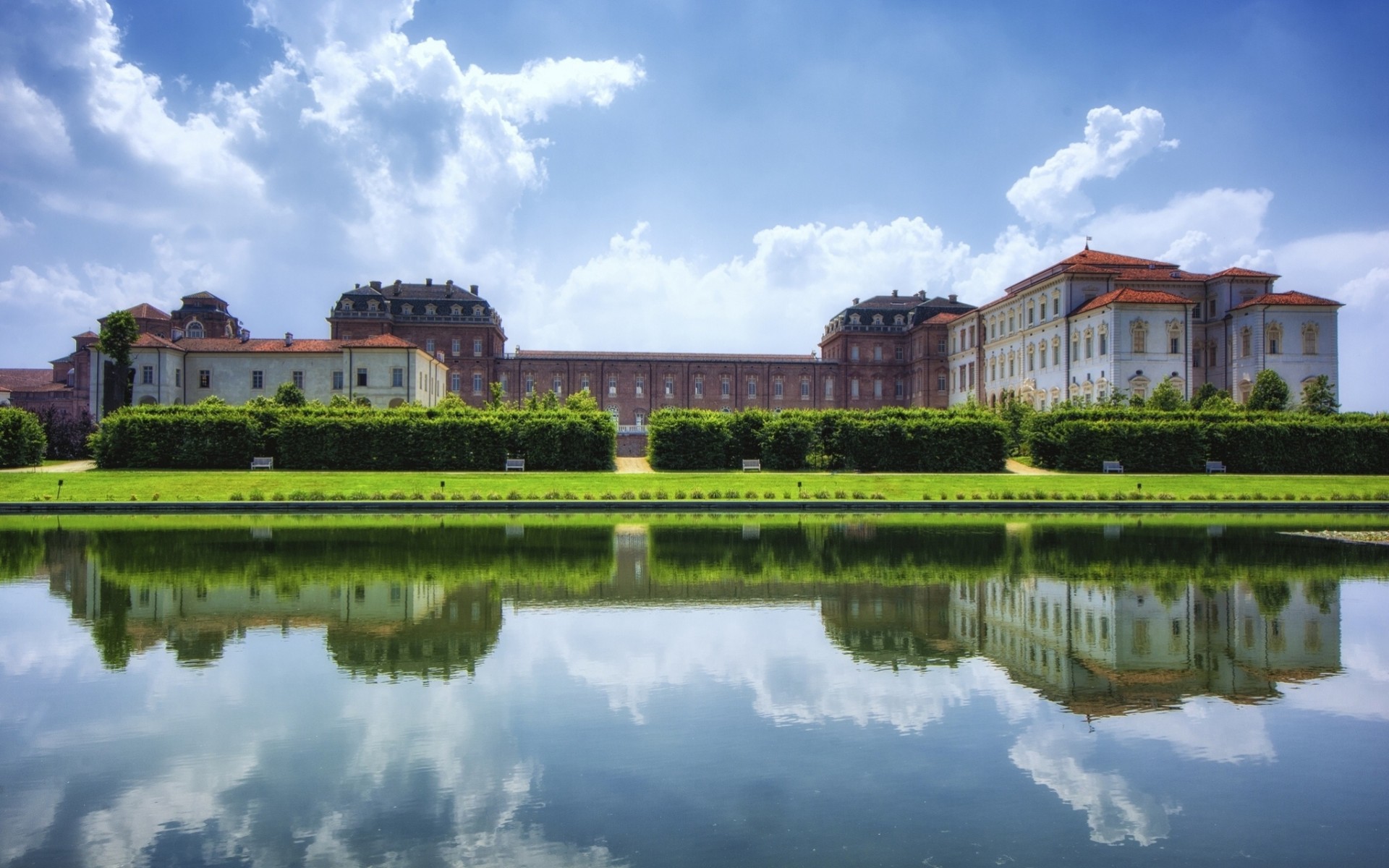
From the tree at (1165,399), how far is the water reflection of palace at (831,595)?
31.0m

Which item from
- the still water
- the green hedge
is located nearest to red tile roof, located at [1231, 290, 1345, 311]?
the still water

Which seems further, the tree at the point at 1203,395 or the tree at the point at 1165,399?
the tree at the point at 1203,395

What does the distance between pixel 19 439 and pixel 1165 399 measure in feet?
172

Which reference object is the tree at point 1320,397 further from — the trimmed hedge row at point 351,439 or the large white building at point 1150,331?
the trimmed hedge row at point 351,439

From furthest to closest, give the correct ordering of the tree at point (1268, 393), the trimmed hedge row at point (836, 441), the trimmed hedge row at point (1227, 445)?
the tree at point (1268, 393) → the trimmed hedge row at point (836, 441) → the trimmed hedge row at point (1227, 445)

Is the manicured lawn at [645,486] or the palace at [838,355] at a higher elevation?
the palace at [838,355]

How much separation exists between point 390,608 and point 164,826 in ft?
21.9

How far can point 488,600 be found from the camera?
1333 centimetres

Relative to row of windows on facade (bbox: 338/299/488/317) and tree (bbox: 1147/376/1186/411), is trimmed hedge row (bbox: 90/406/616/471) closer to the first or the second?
tree (bbox: 1147/376/1186/411)

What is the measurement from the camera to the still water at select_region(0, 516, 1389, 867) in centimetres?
588

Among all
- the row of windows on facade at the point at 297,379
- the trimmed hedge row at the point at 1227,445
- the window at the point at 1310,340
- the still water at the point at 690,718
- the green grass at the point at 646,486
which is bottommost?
the still water at the point at 690,718

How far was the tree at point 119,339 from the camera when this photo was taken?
2290 inches

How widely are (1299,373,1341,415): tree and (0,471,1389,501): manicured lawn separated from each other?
1690 cm

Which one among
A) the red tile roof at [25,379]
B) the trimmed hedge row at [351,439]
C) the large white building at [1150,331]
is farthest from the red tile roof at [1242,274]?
the red tile roof at [25,379]
